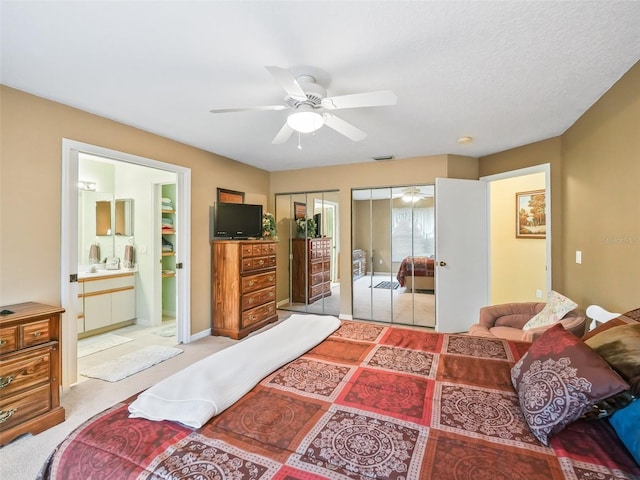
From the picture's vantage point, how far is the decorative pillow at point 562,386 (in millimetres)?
1092

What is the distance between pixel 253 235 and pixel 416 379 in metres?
3.32

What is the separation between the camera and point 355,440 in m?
1.10

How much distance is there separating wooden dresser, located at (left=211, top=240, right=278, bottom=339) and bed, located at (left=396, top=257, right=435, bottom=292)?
2.20 m

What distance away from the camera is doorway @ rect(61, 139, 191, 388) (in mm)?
2584

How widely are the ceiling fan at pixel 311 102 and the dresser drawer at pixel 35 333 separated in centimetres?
195

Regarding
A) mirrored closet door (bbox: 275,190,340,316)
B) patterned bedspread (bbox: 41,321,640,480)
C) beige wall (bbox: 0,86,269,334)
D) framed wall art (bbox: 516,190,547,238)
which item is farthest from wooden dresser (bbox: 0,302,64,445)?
framed wall art (bbox: 516,190,547,238)

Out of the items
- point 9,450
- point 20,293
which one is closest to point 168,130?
point 20,293

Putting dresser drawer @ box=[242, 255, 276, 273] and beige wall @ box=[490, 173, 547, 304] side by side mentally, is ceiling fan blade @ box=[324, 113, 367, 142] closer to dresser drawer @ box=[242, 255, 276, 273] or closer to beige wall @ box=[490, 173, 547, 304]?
dresser drawer @ box=[242, 255, 276, 273]

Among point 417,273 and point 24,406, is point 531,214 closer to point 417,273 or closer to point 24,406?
point 417,273

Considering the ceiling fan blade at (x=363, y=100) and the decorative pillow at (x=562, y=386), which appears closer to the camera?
the decorative pillow at (x=562, y=386)

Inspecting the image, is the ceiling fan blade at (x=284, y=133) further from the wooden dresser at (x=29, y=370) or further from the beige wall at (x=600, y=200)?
the beige wall at (x=600, y=200)

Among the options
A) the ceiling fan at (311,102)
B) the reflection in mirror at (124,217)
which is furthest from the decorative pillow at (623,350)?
the reflection in mirror at (124,217)

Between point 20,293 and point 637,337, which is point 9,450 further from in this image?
point 637,337

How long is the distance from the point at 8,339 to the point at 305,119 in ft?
8.08
